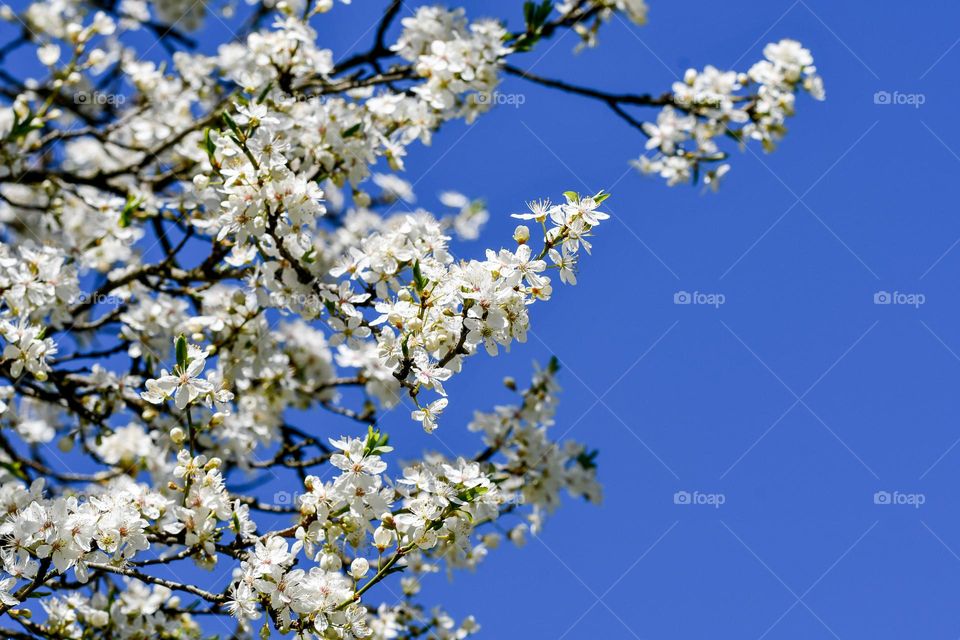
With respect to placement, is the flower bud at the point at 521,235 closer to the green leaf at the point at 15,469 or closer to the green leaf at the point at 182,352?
the green leaf at the point at 182,352

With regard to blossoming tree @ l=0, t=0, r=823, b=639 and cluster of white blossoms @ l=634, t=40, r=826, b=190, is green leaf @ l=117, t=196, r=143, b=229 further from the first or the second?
cluster of white blossoms @ l=634, t=40, r=826, b=190

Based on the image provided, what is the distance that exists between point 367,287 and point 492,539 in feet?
6.86

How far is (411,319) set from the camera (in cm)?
287

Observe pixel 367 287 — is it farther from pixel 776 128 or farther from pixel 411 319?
pixel 776 128

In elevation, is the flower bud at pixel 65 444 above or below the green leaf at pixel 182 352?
above

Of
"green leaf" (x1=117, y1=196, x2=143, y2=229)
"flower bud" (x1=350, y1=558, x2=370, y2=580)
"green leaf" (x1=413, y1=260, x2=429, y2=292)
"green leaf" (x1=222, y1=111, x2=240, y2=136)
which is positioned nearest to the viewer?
"flower bud" (x1=350, y1=558, x2=370, y2=580)

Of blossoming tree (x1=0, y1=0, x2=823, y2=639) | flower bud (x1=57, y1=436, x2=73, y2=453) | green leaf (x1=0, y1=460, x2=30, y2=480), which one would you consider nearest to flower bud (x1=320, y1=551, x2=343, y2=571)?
blossoming tree (x1=0, y1=0, x2=823, y2=639)

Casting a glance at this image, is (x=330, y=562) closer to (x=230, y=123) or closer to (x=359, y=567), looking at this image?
(x=359, y=567)

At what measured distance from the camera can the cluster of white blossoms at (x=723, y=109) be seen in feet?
16.1

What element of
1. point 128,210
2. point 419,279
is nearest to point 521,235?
point 419,279

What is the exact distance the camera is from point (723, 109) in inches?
197

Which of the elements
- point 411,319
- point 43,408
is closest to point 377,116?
point 411,319

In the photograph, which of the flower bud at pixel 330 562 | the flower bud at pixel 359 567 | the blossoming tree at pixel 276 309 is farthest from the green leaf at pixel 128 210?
the flower bud at pixel 359 567

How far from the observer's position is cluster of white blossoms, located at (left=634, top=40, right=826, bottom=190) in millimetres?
4895
